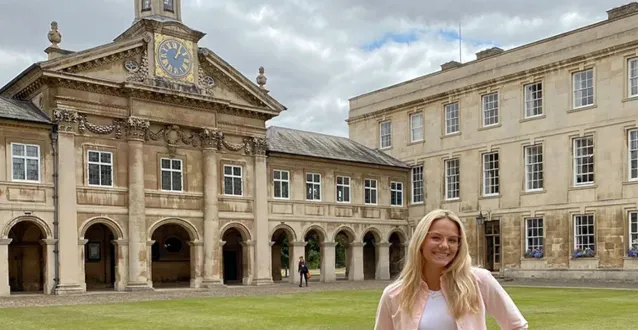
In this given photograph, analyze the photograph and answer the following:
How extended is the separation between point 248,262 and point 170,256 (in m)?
4.59

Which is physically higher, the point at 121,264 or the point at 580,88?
the point at 580,88

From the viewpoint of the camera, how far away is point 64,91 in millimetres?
29688

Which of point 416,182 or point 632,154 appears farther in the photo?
point 416,182

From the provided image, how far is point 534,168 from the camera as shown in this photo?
3734cm

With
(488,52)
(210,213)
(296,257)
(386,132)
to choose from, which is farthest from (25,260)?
(488,52)

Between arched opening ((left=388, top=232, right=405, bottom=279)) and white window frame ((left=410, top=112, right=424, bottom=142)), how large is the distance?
6.00m

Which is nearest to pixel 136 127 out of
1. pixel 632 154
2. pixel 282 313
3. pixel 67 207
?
pixel 67 207

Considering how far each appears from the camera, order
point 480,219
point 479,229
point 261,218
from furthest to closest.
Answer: point 479,229 → point 480,219 → point 261,218

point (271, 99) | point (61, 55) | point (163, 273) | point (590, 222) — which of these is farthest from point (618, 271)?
point (61, 55)

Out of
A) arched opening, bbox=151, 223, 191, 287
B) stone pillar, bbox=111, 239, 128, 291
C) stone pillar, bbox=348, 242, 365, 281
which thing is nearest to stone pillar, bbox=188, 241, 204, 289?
arched opening, bbox=151, 223, 191, 287

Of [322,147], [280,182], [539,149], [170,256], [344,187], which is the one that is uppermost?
[322,147]

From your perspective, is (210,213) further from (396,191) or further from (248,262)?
(396,191)

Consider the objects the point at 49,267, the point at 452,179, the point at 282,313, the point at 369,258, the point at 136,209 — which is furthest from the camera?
the point at 369,258

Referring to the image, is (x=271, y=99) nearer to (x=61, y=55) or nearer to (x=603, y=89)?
(x=61, y=55)
